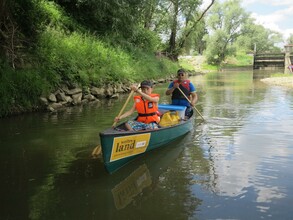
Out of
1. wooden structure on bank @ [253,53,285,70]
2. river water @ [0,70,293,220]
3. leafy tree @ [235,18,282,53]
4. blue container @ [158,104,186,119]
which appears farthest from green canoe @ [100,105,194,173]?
leafy tree @ [235,18,282,53]

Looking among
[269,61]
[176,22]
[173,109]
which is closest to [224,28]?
[269,61]

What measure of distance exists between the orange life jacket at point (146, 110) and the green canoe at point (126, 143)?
324mm

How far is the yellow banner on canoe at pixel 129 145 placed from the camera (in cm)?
535

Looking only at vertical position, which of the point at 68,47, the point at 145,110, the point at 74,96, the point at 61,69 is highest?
the point at 68,47

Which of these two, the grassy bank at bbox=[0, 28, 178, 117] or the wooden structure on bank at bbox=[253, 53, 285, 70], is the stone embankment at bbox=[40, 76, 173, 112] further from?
the wooden structure on bank at bbox=[253, 53, 285, 70]

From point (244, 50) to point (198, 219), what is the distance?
6177cm

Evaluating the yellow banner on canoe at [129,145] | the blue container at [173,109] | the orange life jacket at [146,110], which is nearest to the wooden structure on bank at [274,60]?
the blue container at [173,109]

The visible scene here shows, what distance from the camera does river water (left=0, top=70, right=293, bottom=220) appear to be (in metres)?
4.36

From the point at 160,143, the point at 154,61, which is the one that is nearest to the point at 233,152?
the point at 160,143

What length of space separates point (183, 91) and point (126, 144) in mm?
4079

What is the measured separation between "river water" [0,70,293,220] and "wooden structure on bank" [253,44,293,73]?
126 feet

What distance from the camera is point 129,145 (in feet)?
18.6

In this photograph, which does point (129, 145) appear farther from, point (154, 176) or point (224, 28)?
point (224, 28)

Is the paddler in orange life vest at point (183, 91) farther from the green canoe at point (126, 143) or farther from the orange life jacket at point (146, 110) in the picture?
the orange life jacket at point (146, 110)
